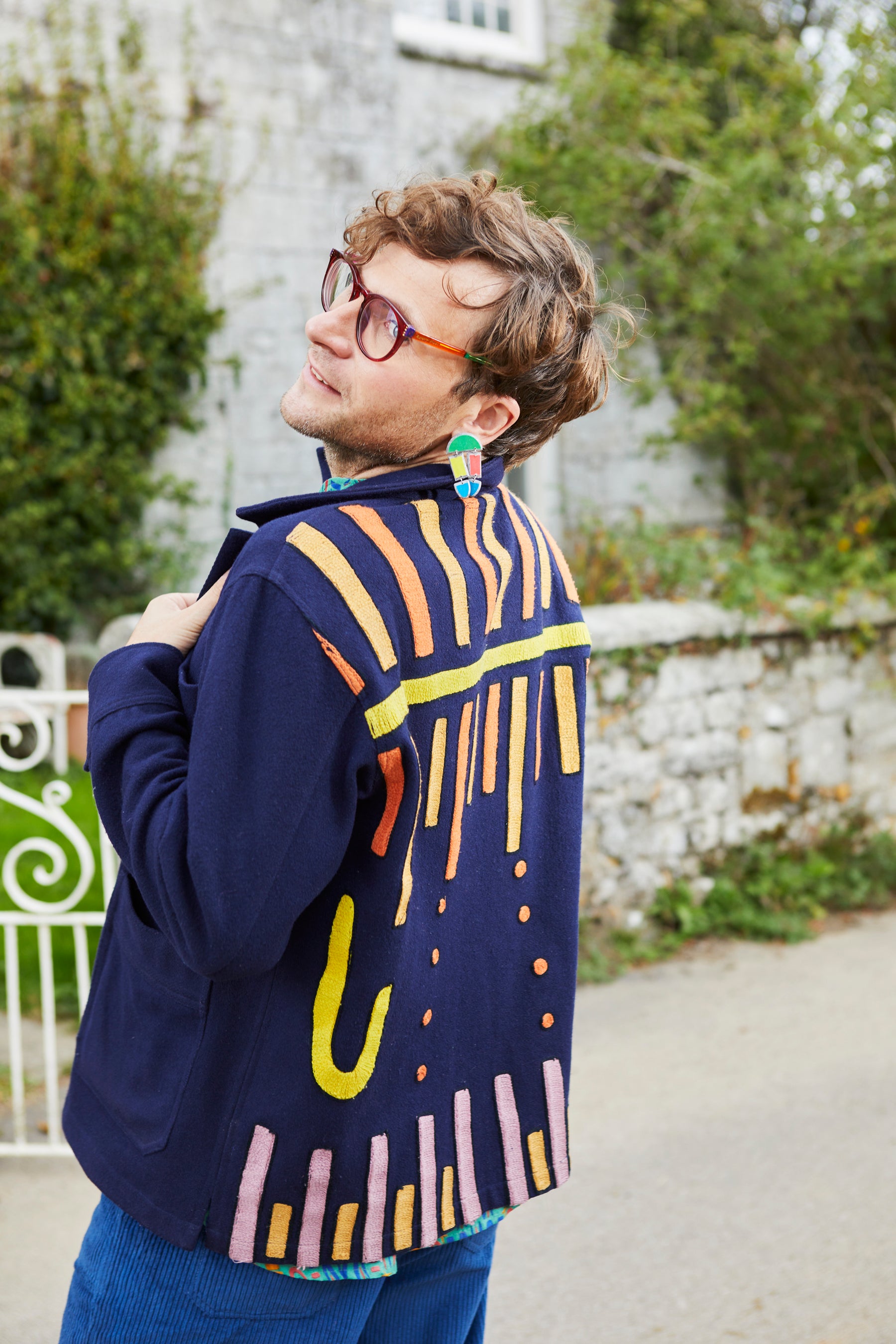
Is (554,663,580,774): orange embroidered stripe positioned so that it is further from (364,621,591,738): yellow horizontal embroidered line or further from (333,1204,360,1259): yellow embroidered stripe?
(333,1204,360,1259): yellow embroidered stripe

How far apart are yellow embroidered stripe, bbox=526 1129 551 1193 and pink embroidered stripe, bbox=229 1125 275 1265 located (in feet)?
1.12

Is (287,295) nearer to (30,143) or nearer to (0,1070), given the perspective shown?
(30,143)

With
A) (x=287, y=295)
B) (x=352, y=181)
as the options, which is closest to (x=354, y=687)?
(x=287, y=295)

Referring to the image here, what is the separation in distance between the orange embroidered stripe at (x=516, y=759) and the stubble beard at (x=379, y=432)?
287 mm

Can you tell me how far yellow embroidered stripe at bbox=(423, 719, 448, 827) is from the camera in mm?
1197

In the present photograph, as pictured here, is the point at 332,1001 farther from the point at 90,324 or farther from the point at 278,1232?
the point at 90,324

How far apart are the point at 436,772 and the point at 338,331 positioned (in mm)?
489

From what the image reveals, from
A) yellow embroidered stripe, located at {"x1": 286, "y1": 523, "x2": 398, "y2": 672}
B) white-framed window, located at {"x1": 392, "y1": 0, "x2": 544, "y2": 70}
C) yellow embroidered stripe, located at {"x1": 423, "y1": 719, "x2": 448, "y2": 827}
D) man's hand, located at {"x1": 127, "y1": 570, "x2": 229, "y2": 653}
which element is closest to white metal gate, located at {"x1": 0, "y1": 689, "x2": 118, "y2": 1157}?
man's hand, located at {"x1": 127, "y1": 570, "x2": 229, "y2": 653}

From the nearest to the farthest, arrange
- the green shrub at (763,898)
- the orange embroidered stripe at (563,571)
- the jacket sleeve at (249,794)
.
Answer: the jacket sleeve at (249,794)
the orange embroidered stripe at (563,571)
the green shrub at (763,898)

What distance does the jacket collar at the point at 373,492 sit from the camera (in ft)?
3.76

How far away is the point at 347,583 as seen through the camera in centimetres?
107

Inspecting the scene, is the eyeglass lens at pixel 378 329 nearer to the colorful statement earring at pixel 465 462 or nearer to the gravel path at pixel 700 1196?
the colorful statement earring at pixel 465 462

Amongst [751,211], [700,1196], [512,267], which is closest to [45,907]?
[700,1196]

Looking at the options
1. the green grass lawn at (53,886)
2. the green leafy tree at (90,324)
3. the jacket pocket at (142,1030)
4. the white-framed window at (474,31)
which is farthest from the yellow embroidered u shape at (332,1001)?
the white-framed window at (474,31)
